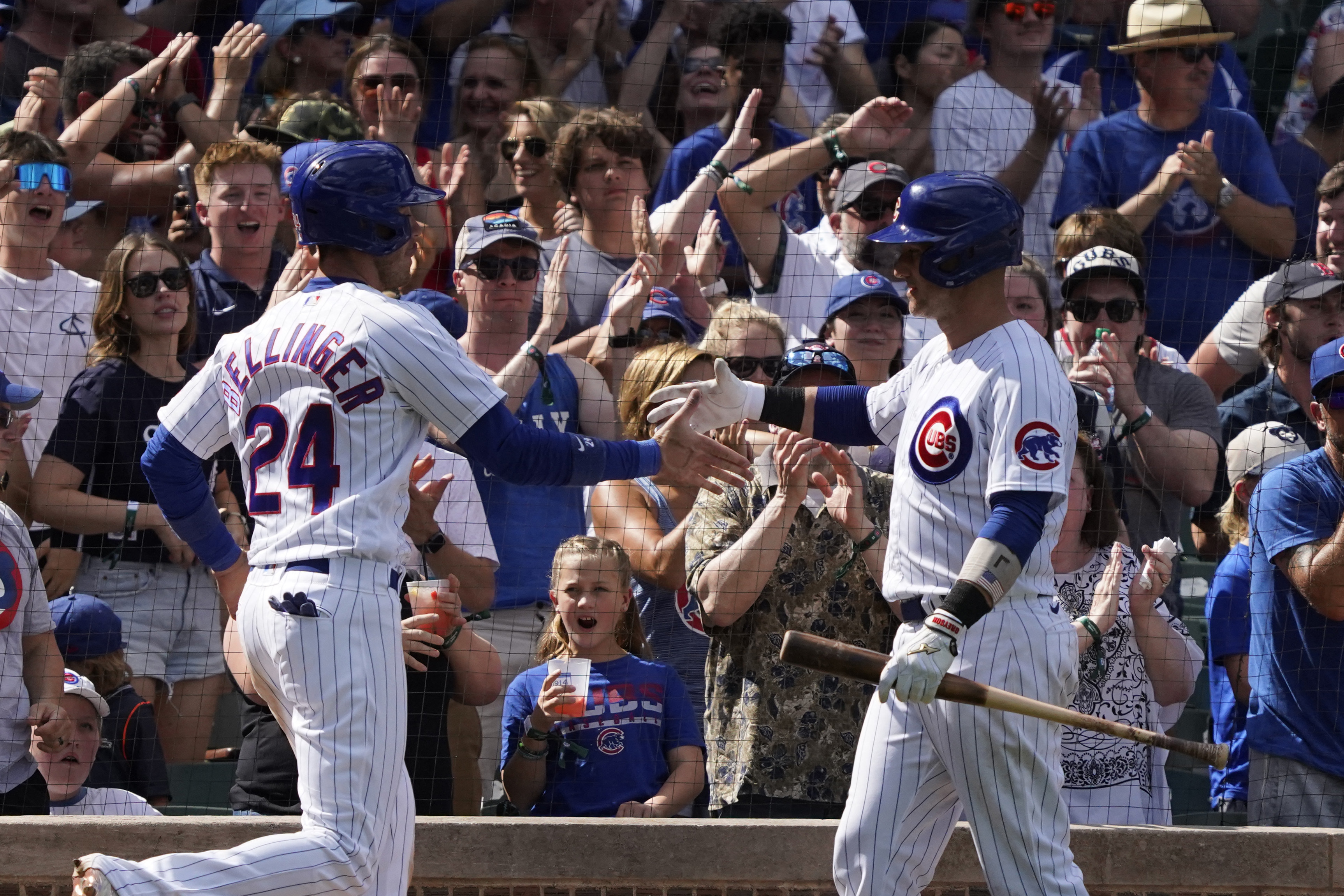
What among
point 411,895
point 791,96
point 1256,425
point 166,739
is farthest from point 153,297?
point 1256,425

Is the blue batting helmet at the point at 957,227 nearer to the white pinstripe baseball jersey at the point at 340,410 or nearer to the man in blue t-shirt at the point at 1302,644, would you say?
the white pinstripe baseball jersey at the point at 340,410

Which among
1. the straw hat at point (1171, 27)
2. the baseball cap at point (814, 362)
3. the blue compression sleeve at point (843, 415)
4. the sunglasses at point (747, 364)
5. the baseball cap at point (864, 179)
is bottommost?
the blue compression sleeve at point (843, 415)

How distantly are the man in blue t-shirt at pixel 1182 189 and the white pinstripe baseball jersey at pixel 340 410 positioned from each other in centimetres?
377

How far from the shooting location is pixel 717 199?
636 cm

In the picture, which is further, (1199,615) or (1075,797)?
(1199,615)

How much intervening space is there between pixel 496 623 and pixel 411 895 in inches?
38.7

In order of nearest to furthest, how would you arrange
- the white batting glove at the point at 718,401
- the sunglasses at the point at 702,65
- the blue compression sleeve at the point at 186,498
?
the blue compression sleeve at the point at 186,498, the white batting glove at the point at 718,401, the sunglasses at the point at 702,65

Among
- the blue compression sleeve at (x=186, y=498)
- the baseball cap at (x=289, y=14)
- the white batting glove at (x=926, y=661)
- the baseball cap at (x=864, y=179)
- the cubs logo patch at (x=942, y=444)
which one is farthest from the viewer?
the baseball cap at (x=289, y=14)

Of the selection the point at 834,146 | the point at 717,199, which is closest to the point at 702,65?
the point at 717,199

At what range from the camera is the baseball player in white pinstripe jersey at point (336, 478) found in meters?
3.17

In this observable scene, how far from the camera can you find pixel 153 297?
17.1 ft

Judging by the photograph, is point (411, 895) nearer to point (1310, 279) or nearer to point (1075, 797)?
point (1075, 797)

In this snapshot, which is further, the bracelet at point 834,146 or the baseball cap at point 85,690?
the bracelet at point 834,146

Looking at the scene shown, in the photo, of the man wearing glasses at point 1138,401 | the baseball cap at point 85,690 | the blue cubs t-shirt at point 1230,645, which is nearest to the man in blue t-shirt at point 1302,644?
the blue cubs t-shirt at point 1230,645
